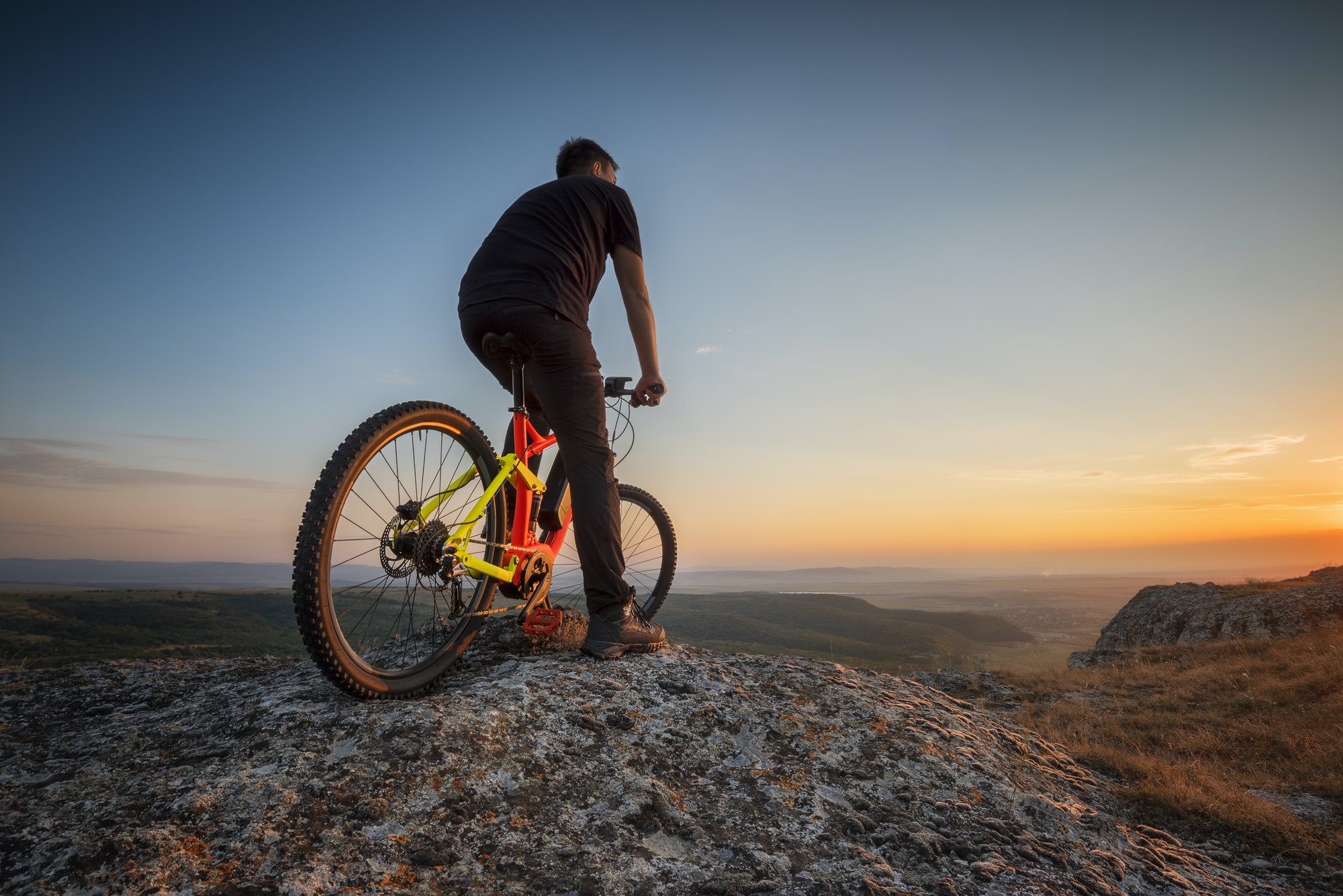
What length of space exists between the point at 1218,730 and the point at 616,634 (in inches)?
272

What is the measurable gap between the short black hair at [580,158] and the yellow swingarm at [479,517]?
2127mm

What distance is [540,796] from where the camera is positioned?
2.17 metres

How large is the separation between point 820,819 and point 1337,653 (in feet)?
36.5

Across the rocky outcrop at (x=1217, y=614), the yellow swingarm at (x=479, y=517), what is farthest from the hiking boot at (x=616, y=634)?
the rocky outcrop at (x=1217, y=614)

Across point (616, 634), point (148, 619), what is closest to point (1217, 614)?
point (616, 634)

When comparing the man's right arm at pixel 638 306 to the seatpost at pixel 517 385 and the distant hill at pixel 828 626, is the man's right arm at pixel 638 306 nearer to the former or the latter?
the seatpost at pixel 517 385

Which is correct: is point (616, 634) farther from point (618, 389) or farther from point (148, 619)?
point (148, 619)

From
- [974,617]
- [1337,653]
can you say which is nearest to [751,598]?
[974,617]

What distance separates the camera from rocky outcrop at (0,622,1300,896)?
173cm

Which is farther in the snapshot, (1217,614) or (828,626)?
(828,626)

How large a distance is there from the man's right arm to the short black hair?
2.77 ft

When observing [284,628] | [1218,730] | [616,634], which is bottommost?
[284,628]

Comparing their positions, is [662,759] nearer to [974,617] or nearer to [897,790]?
[897,790]

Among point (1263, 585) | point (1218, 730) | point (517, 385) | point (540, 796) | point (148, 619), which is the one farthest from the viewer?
point (148, 619)
